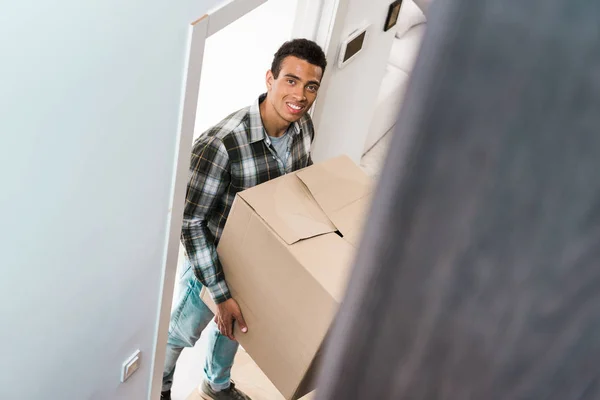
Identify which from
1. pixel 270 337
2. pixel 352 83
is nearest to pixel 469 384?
pixel 270 337

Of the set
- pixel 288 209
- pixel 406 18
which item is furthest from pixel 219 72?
pixel 406 18

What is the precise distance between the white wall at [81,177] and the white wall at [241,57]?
116 centimetres

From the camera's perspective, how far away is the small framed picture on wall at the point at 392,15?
3230 millimetres

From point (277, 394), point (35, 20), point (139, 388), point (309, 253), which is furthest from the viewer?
point (277, 394)

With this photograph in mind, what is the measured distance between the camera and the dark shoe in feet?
9.78

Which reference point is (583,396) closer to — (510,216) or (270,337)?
(510,216)

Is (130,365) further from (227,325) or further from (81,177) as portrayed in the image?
(81,177)

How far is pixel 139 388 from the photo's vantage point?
7.67 feet

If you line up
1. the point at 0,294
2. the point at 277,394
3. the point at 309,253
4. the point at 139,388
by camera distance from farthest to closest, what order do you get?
the point at 277,394 → the point at 139,388 → the point at 309,253 → the point at 0,294

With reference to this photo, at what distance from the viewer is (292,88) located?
2309mm

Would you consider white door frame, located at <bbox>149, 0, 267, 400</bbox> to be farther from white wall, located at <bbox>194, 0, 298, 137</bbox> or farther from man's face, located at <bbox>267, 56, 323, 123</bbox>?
white wall, located at <bbox>194, 0, 298, 137</bbox>

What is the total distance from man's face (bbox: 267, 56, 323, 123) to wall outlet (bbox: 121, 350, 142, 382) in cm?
96

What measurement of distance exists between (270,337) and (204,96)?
5.12 ft

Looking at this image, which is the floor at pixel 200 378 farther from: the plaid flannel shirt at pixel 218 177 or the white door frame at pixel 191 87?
the plaid flannel shirt at pixel 218 177
